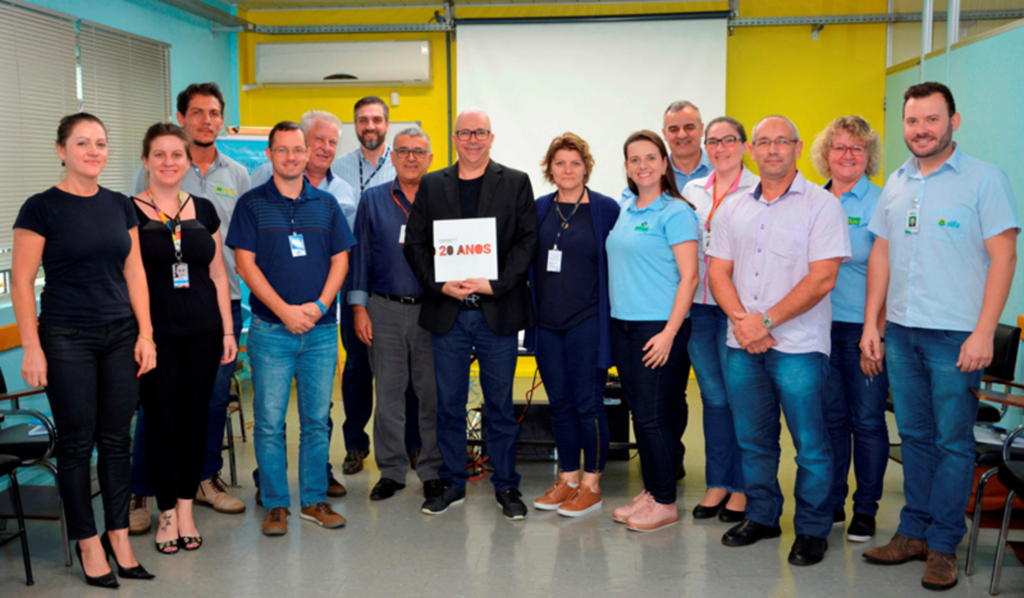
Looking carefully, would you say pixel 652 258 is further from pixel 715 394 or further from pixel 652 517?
pixel 652 517

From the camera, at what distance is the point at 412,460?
167 inches

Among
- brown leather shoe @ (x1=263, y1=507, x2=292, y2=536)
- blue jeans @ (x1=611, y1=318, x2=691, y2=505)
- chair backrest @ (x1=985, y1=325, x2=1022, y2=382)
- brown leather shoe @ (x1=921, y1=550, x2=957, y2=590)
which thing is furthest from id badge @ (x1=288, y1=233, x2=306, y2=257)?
chair backrest @ (x1=985, y1=325, x2=1022, y2=382)

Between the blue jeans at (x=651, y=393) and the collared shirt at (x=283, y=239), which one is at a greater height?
the collared shirt at (x=283, y=239)

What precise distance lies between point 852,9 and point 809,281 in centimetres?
457

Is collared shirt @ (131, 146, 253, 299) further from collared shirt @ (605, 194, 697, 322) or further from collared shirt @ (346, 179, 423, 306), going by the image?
collared shirt @ (605, 194, 697, 322)

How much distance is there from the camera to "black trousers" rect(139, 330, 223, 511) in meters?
2.96

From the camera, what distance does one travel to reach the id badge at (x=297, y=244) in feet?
10.6

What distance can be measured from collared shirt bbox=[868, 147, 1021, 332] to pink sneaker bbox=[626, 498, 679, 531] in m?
1.26

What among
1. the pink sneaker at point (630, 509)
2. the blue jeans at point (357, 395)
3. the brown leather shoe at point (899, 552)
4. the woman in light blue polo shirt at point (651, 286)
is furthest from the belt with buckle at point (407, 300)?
the brown leather shoe at point (899, 552)

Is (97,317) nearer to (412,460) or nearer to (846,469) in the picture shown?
(412,460)

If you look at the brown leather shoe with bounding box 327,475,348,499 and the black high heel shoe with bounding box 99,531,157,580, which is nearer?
the black high heel shoe with bounding box 99,531,157,580

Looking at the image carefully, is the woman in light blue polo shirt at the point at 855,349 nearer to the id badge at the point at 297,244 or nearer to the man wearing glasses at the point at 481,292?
the man wearing glasses at the point at 481,292

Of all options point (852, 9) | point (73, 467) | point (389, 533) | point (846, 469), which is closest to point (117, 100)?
point (73, 467)

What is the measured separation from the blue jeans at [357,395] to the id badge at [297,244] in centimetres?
69
